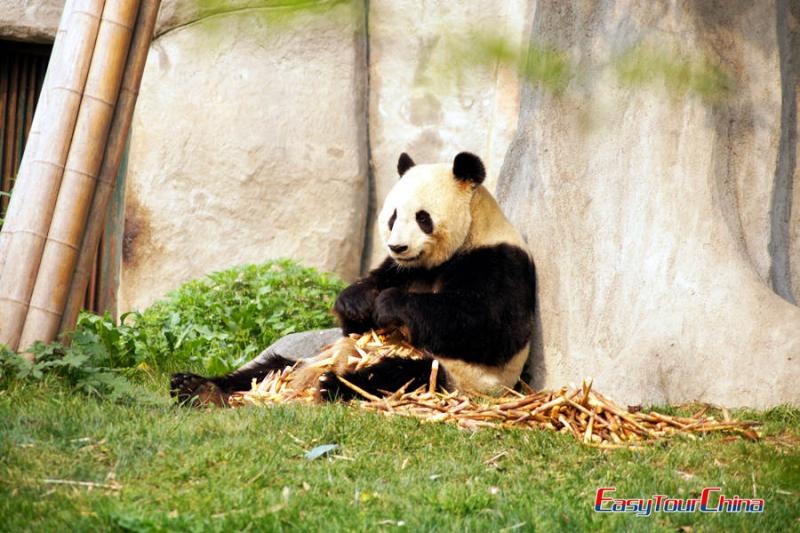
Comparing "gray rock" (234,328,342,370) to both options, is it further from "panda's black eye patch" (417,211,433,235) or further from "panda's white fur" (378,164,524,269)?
"panda's black eye patch" (417,211,433,235)

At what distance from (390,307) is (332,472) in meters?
1.90

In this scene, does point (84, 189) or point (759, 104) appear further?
point (759, 104)

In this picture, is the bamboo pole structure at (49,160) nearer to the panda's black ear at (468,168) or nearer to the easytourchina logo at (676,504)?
the panda's black ear at (468,168)

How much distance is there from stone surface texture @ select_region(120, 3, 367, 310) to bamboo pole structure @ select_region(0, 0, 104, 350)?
425 cm

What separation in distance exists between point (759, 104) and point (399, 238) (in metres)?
2.26

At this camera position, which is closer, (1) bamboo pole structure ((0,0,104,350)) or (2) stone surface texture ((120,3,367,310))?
(1) bamboo pole structure ((0,0,104,350))

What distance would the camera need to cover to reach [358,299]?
5863mm

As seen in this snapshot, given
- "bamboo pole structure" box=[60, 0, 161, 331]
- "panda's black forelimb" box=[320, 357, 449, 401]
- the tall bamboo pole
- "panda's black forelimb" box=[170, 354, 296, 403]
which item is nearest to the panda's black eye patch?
"panda's black forelimb" box=[320, 357, 449, 401]

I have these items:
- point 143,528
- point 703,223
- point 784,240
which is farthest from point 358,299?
point 143,528

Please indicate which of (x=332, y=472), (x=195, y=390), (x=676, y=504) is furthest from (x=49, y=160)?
(x=676, y=504)

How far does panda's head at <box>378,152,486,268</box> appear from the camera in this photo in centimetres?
565

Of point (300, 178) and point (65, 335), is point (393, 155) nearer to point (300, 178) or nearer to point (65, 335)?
point (300, 178)

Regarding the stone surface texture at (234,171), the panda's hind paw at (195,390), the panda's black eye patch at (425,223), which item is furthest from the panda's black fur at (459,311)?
the stone surface texture at (234,171)

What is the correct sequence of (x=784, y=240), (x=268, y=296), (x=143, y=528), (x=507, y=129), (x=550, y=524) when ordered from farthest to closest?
(x=507, y=129) → (x=268, y=296) → (x=784, y=240) → (x=550, y=524) → (x=143, y=528)
